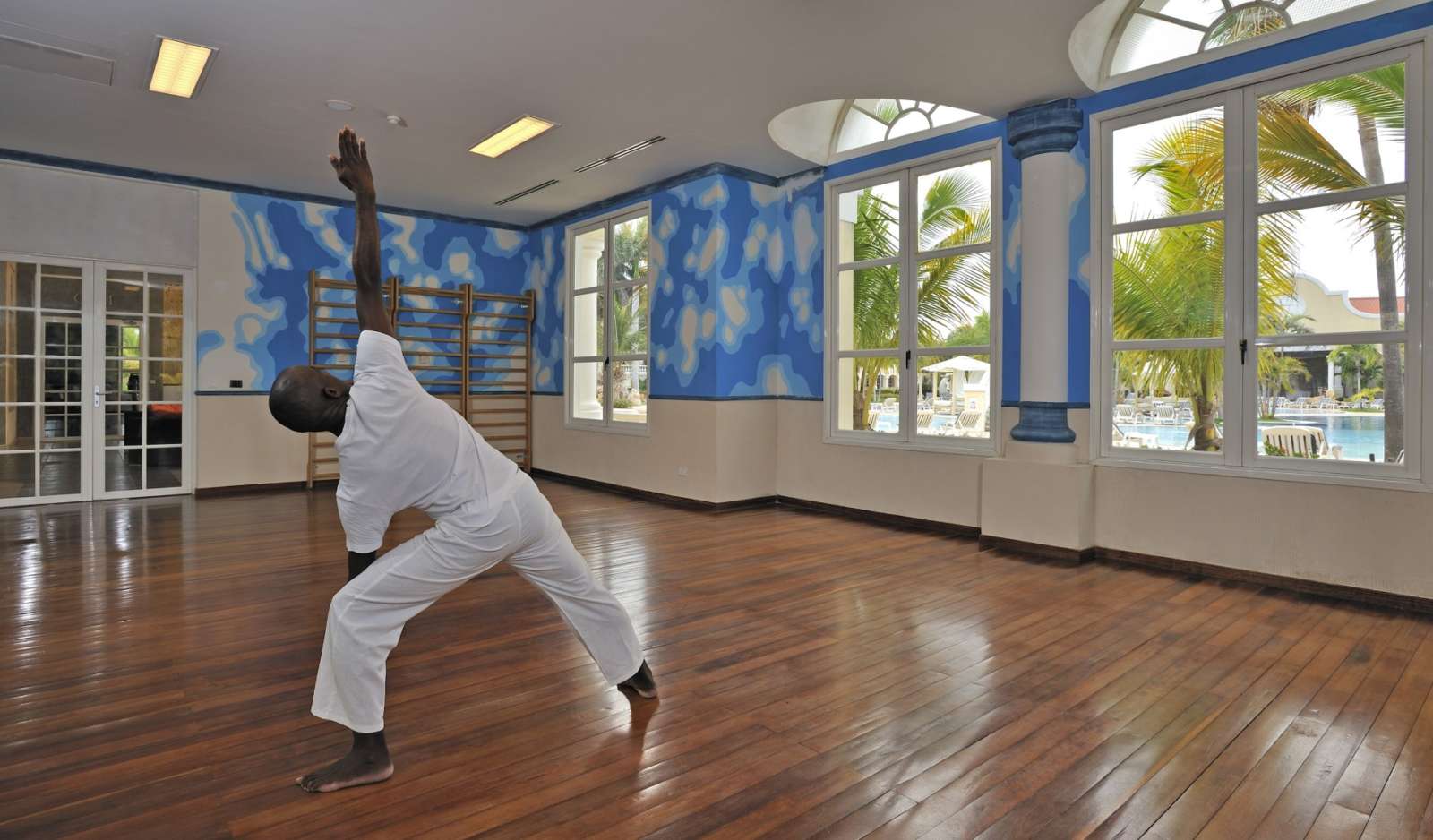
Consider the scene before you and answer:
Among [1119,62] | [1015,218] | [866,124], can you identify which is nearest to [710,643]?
[1015,218]

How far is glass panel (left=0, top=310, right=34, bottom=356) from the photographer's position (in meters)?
6.64

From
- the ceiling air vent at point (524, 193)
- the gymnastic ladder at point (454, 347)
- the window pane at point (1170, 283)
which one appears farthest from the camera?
the gymnastic ladder at point (454, 347)

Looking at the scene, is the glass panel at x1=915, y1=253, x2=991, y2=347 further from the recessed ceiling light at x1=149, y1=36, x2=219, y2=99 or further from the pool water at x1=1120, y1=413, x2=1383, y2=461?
the recessed ceiling light at x1=149, y1=36, x2=219, y2=99

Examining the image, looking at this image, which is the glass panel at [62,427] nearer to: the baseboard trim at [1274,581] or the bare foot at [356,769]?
the bare foot at [356,769]

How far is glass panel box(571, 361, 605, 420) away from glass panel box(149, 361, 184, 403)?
11.9ft

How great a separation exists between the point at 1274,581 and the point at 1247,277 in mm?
1656

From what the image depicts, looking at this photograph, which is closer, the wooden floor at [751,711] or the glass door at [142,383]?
the wooden floor at [751,711]

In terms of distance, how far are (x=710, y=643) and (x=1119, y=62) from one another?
13.9 feet

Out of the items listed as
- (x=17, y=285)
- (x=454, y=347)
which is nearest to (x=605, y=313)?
(x=454, y=347)

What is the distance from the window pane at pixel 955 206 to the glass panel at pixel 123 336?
6.82 meters

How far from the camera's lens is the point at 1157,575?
4531mm

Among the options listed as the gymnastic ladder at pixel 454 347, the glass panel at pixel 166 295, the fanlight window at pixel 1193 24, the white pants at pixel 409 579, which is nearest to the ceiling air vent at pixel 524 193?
the gymnastic ladder at pixel 454 347

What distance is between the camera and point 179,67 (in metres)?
4.76

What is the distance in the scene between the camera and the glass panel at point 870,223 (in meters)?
6.24
